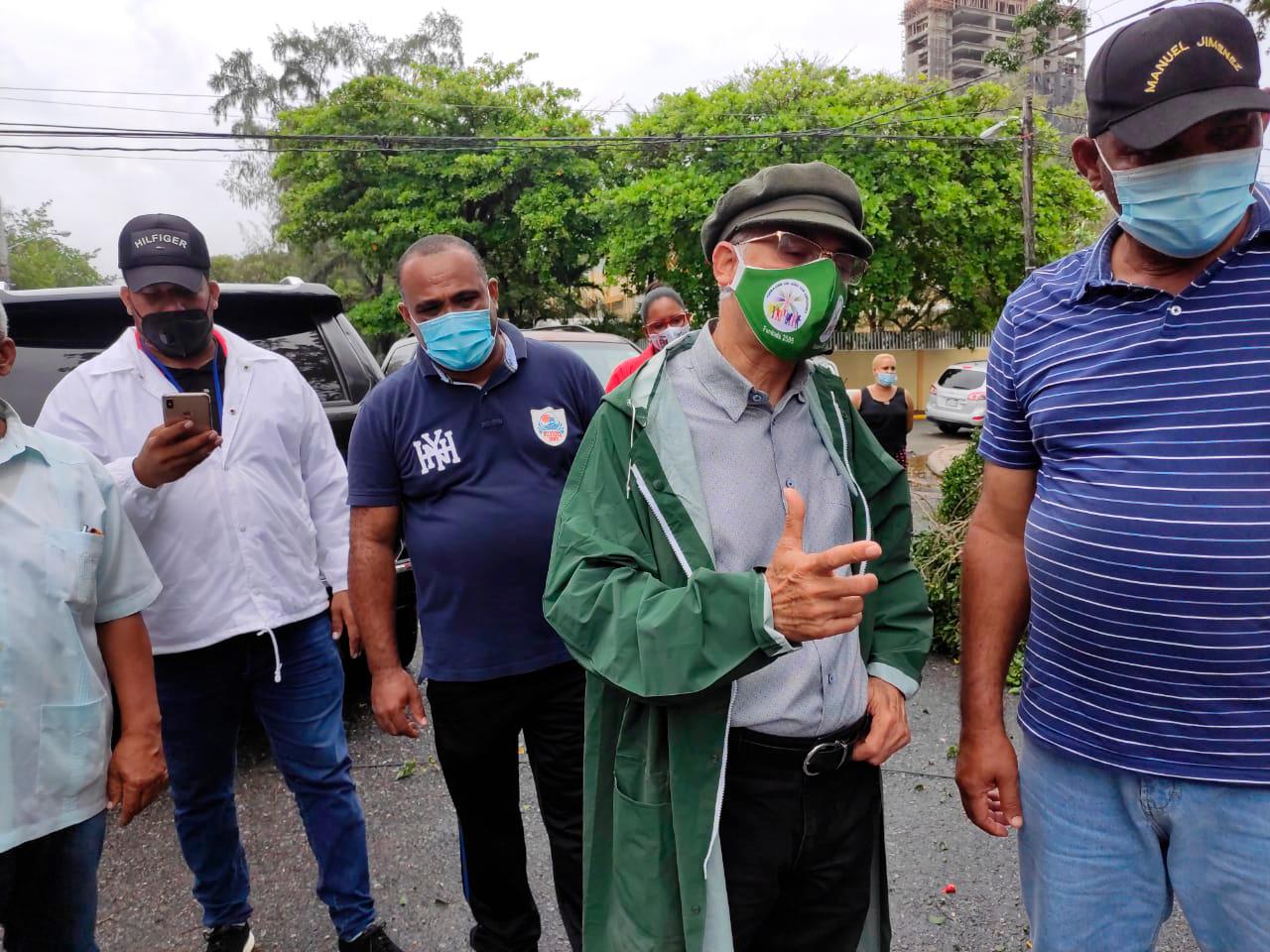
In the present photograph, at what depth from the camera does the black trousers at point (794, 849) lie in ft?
5.42

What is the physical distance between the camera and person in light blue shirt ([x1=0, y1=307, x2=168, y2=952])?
170cm

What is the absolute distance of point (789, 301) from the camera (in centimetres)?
167

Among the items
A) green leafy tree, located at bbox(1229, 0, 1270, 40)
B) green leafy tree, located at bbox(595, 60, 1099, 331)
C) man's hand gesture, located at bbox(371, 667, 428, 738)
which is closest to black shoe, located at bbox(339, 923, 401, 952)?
man's hand gesture, located at bbox(371, 667, 428, 738)

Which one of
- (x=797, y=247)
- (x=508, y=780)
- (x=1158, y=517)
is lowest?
(x=508, y=780)

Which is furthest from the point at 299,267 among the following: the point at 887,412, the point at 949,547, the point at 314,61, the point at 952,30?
the point at 952,30

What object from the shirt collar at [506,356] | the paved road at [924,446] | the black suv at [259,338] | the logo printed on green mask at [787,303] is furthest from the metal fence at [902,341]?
the logo printed on green mask at [787,303]

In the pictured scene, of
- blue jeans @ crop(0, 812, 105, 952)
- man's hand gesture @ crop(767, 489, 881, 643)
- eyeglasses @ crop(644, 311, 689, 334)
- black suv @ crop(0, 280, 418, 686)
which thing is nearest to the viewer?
man's hand gesture @ crop(767, 489, 881, 643)

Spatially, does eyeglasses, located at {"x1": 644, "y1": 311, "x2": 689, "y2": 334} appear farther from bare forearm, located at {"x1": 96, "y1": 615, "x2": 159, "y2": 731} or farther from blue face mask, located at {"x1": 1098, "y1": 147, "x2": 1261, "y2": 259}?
blue face mask, located at {"x1": 1098, "y1": 147, "x2": 1261, "y2": 259}

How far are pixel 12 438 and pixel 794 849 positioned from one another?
177cm

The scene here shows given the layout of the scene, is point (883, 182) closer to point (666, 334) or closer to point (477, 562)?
point (666, 334)

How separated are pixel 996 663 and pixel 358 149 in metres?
23.9

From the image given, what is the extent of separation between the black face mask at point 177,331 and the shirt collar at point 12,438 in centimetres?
69

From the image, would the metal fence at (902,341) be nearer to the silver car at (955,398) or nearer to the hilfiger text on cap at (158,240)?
the silver car at (955,398)

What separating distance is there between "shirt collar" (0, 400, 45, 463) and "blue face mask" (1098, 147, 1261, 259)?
85.6 inches
